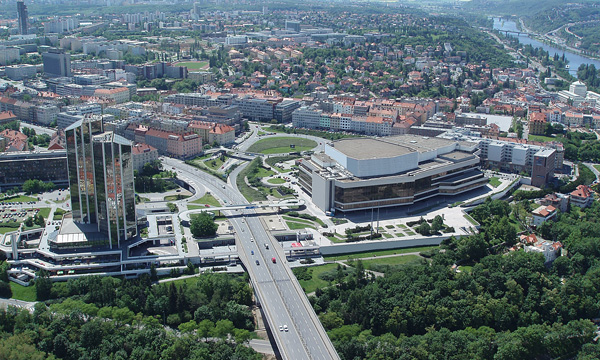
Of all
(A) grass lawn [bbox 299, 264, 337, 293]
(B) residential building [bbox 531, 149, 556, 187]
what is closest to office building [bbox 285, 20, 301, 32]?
(B) residential building [bbox 531, 149, 556, 187]

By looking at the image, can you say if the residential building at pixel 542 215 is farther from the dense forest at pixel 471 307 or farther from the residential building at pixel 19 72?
the residential building at pixel 19 72

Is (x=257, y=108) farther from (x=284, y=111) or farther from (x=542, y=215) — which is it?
(x=542, y=215)

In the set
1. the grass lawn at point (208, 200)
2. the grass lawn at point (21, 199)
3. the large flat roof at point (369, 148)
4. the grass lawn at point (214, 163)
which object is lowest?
the grass lawn at point (21, 199)

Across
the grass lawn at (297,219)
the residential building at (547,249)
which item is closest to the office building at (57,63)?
the grass lawn at (297,219)

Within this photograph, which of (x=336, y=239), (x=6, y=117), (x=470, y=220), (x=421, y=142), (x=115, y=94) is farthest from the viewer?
(x=115, y=94)

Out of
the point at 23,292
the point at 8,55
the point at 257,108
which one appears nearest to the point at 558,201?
the point at 23,292

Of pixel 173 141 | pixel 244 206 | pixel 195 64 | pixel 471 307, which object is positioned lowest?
pixel 471 307

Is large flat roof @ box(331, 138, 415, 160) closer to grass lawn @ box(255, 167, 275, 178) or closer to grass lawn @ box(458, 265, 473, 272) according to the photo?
grass lawn @ box(255, 167, 275, 178)

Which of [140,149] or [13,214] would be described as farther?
[140,149]
